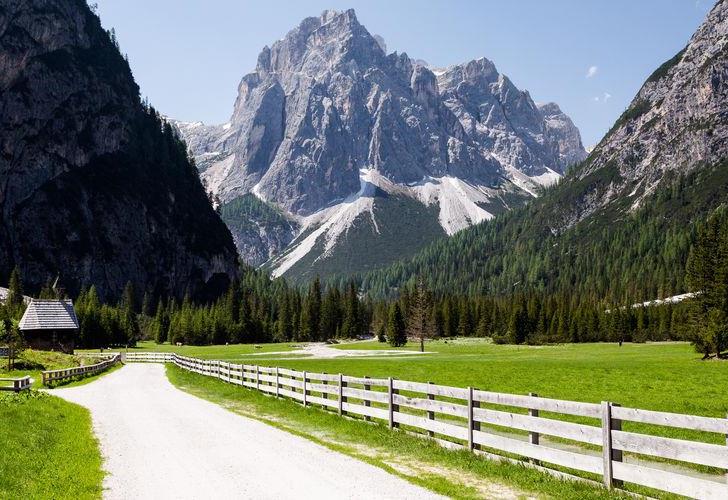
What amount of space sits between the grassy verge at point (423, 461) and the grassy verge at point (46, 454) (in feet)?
21.3

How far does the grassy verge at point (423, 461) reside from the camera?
1169 cm

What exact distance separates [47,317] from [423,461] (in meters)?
86.5

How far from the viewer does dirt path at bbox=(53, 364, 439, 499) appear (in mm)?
11758

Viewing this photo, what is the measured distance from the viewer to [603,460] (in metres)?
11.6

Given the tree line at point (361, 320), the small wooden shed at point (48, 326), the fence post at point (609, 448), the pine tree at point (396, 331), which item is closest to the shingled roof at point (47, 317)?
the small wooden shed at point (48, 326)

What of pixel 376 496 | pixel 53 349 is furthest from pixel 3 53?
pixel 376 496

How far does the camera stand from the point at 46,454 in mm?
15438

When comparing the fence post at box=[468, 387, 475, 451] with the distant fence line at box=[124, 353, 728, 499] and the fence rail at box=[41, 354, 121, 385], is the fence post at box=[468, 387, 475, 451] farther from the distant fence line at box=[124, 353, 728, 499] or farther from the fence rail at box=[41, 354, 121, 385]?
the fence rail at box=[41, 354, 121, 385]

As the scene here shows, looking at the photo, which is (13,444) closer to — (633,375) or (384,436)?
(384,436)

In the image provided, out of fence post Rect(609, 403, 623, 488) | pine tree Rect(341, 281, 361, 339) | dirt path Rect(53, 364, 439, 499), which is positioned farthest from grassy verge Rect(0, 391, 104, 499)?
pine tree Rect(341, 281, 361, 339)

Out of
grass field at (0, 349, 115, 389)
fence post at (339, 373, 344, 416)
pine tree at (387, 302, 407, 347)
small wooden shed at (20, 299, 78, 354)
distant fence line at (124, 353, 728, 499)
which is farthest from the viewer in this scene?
pine tree at (387, 302, 407, 347)

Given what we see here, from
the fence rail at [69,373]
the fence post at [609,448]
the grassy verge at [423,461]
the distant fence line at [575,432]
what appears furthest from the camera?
the fence rail at [69,373]

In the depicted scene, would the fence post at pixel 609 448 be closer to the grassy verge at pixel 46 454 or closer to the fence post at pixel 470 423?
the fence post at pixel 470 423

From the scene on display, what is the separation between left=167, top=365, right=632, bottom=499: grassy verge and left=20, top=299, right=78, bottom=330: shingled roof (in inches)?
2827
